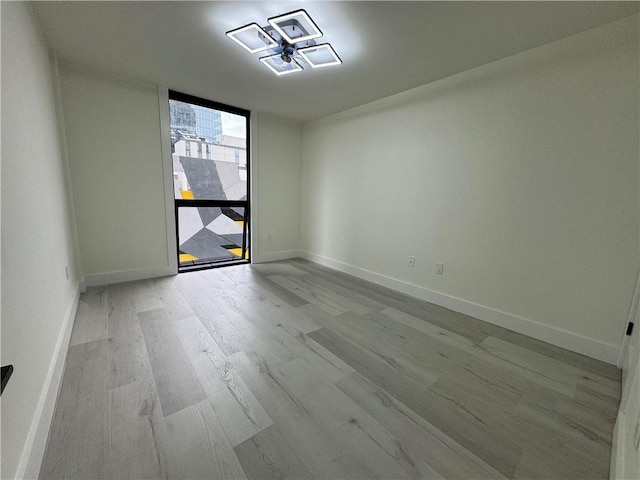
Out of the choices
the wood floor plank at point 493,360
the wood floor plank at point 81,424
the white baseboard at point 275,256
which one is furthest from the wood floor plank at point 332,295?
the wood floor plank at point 81,424

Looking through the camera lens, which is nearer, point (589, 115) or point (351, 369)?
point (351, 369)

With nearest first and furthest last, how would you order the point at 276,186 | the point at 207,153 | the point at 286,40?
1. the point at 286,40
2. the point at 207,153
3. the point at 276,186

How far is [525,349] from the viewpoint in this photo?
1.96 metres

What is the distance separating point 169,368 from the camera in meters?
1.61

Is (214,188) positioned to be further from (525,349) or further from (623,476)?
(623,476)

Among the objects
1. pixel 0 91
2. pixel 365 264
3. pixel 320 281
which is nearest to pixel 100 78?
pixel 0 91

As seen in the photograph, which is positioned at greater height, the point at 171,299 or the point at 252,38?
the point at 252,38

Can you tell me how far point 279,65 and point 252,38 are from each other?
359mm

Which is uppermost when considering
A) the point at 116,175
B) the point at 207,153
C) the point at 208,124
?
the point at 208,124

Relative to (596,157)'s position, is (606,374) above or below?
below

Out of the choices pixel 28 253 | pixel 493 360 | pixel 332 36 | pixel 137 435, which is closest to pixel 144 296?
pixel 28 253

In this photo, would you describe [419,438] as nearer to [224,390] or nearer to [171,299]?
[224,390]

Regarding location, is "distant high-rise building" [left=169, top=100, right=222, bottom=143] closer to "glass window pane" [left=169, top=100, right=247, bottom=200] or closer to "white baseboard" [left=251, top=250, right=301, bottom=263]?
"glass window pane" [left=169, top=100, right=247, bottom=200]

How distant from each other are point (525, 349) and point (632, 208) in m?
1.17
